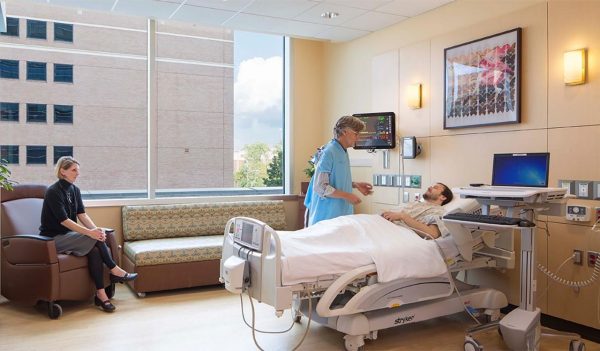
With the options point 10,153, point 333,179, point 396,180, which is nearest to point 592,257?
point 333,179

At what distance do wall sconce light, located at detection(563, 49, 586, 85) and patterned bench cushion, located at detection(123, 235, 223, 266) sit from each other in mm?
3248

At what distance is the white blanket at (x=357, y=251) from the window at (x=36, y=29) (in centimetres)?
367

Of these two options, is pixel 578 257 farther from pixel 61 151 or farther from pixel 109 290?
pixel 61 151

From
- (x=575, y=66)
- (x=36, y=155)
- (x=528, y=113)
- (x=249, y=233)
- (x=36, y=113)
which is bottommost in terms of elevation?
(x=249, y=233)

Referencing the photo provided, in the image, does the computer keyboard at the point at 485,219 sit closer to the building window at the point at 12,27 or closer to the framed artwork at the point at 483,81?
the framed artwork at the point at 483,81

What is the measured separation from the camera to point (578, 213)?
10.6ft

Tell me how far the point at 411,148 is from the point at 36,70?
3.90 m

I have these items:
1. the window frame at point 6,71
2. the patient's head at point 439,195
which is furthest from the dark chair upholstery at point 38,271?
the patient's head at point 439,195

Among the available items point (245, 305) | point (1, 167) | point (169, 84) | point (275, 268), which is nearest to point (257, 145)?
point (169, 84)

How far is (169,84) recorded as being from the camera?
549 centimetres

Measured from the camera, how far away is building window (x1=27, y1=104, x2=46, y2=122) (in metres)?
4.90

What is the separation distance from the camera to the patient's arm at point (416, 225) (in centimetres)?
333

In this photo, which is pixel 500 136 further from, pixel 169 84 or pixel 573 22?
pixel 169 84

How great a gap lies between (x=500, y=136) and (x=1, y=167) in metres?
3.88
